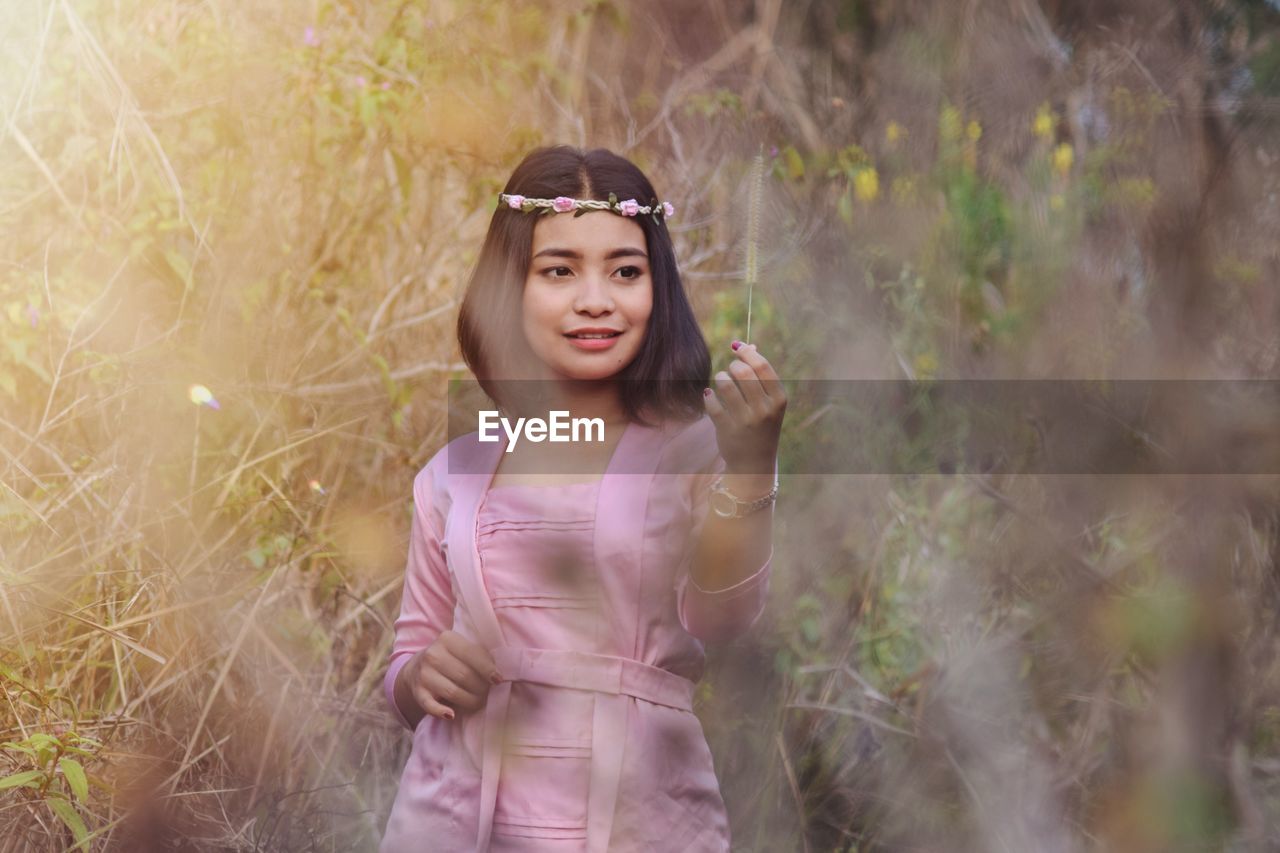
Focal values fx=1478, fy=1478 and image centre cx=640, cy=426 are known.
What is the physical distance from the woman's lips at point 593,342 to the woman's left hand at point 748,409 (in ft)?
0.65

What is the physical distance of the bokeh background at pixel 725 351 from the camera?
2045mm

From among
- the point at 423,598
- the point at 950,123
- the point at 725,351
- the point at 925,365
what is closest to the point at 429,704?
the point at 423,598

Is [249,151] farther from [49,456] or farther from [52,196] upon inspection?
[49,456]

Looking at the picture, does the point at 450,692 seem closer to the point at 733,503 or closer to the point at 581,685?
the point at 581,685

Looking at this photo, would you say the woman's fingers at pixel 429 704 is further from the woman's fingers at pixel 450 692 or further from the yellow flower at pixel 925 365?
the yellow flower at pixel 925 365

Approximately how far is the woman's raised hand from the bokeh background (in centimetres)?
57

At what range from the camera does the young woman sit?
1515 mm

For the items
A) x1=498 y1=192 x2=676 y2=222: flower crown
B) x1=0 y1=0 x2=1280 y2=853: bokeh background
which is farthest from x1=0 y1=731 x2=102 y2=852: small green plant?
x1=498 y1=192 x2=676 y2=222: flower crown

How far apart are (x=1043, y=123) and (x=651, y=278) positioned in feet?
2.81

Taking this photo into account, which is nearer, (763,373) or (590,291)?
(763,373)

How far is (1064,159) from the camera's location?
217cm

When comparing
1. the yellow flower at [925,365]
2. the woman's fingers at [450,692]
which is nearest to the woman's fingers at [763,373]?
the woman's fingers at [450,692]

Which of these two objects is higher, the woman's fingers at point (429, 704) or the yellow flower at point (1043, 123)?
the yellow flower at point (1043, 123)

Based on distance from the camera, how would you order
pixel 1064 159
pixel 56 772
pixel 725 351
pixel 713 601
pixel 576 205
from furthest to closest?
pixel 725 351
pixel 1064 159
pixel 56 772
pixel 576 205
pixel 713 601
